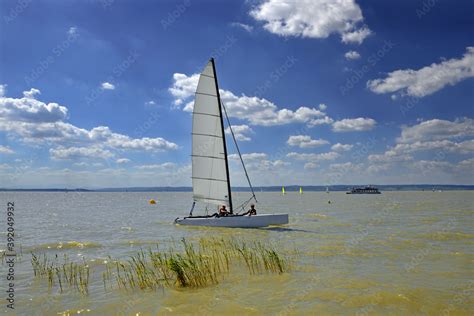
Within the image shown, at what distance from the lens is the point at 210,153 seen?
29.3m

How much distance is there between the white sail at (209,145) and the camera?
28750 mm

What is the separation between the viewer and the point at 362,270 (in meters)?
13.3

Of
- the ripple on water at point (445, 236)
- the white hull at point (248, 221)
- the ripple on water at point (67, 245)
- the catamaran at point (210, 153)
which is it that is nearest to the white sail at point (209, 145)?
the catamaran at point (210, 153)

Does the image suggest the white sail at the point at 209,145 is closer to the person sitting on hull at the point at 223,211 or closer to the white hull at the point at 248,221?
the person sitting on hull at the point at 223,211

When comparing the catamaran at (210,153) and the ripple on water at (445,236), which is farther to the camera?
the catamaran at (210,153)

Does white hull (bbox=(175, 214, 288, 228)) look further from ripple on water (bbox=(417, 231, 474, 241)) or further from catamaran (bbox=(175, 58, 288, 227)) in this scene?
ripple on water (bbox=(417, 231, 474, 241))

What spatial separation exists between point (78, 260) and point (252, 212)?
14.8 meters

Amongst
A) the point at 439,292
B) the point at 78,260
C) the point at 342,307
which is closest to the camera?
the point at 342,307

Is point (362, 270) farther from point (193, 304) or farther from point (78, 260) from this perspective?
point (78, 260)

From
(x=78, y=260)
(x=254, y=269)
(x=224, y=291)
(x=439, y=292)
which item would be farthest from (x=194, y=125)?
(x=439, y=292)

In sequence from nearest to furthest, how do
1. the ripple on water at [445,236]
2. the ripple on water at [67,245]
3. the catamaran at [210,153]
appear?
the ripple on water at [67,245]
the ripple on water at [445,236]
the catamaran at [210,153]

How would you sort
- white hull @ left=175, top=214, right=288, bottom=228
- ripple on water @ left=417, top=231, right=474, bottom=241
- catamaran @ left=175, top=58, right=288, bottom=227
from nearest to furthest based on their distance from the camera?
ripple on water @ left=417, top=231, right=474, bottom=241, white hull @ left=175, top=214, right=288, bottom=228, catamaran @ left=175, top=58, right=288, bottom=227

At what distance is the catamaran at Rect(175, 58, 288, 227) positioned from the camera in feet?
93.6

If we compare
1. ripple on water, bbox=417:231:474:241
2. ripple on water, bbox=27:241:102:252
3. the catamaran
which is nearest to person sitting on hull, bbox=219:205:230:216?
the catamaran
